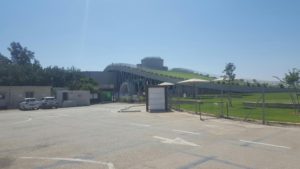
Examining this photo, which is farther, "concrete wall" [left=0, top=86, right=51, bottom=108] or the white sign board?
"concrete wall" [left=0, top=86, right=51, bottom=108]

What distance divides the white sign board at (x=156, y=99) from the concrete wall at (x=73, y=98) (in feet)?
76.8

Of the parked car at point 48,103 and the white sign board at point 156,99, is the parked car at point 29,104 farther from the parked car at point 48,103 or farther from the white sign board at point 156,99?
the white sign board at point 156,99

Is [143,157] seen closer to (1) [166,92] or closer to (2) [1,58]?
(1) [166,92]

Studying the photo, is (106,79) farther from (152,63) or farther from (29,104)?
(29,104)

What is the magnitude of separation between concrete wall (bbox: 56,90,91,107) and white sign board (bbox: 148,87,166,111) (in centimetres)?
2340

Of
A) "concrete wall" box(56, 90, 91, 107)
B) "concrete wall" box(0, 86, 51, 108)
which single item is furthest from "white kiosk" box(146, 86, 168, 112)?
"concrete wall" box(0, 86, 51, 108)

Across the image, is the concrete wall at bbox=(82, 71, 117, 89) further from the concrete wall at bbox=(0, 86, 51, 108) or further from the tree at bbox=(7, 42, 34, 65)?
the concrete wall at bbox=(0, 86, 51, 108)

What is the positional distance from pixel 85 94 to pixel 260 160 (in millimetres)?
47783

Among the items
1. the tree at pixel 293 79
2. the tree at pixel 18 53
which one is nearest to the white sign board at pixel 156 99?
the tree at pixel 293 79

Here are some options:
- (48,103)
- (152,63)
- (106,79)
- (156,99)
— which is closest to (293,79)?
(156,99)

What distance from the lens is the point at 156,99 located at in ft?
93.6

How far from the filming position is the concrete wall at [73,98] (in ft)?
160

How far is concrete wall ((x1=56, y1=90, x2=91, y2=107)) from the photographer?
48.9 m

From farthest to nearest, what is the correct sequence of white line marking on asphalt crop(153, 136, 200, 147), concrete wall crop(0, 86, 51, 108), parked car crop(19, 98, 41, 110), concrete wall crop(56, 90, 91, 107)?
concrete wall crop(56, 90, 91, 107)
concrete wall crop(0, 86, 51, 108)
parked car crop(19, 98, 41, 110)
white line marking on asphalt crop(153, 136, 200, 147)
